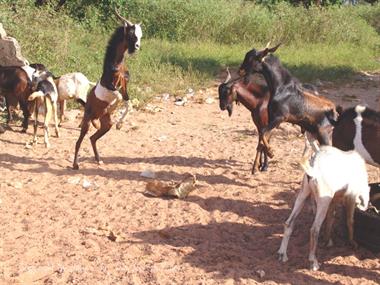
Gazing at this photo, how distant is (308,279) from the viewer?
463 cm

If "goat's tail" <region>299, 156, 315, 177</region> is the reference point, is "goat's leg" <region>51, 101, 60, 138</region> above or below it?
below

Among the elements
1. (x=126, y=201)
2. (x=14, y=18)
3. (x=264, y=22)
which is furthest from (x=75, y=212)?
(x=264, y=22)

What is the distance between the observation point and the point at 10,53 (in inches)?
401

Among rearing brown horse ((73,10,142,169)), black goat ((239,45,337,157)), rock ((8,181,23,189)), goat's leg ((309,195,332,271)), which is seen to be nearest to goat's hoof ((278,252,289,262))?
goat's leg ((309,195,332,271))

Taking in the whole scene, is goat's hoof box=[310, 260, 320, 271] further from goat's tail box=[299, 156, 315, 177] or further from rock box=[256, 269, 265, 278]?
goat's tail box=[299, 156, 315, 177]

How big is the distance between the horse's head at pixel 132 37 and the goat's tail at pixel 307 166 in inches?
119

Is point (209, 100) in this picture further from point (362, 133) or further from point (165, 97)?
point (362, 133)

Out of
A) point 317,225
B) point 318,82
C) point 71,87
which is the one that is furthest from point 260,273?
point 318,82

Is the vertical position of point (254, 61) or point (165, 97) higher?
point (254, 61)

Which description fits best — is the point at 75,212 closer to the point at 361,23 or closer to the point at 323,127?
the point at 323,127

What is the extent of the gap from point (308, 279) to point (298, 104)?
2.47 m

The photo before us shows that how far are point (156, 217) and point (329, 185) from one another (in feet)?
6.98

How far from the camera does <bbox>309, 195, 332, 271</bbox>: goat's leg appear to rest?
182 inches

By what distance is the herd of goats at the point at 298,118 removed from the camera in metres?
4.67
